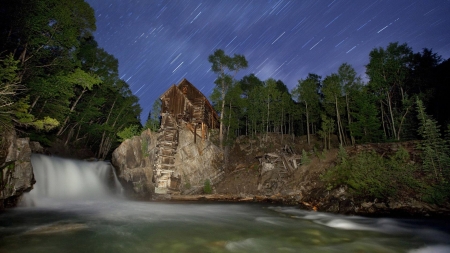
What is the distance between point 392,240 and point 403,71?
2957 centimetres

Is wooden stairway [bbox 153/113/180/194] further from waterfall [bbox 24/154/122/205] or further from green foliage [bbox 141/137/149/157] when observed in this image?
waterfall [bbox 24/154/122/205]

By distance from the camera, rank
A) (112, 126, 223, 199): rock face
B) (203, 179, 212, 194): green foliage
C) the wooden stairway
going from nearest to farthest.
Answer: the wooden stairway
(112, 126, 223, 199): rock face
(203, 179, 212, 194): green foliage

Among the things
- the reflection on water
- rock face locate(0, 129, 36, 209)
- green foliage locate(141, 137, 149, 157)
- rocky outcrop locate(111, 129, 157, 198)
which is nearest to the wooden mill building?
rocky outcrop locate(111, 129, 157, 198)

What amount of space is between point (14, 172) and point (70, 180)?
24.7ft

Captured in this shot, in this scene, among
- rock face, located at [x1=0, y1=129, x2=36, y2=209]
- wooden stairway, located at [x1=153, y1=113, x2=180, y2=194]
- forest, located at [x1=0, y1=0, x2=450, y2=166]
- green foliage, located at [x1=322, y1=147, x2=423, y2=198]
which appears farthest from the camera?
wooden stairway, located at [x1=153, y1=113, x2=180, y2=194]

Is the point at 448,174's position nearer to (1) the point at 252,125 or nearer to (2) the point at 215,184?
(2) the point at 215,184

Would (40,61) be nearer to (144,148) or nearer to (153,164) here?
(144,148)

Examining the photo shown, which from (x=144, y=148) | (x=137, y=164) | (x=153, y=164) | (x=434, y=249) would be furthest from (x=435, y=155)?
(x=137, y=164)

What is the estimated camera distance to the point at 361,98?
30.0m

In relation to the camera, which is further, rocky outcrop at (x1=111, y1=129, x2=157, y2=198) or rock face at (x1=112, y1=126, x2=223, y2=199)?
rock face at (x1=112, y1=126, x2=223, y2=199)

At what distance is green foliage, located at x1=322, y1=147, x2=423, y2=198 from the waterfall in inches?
852

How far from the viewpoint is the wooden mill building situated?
874 inches

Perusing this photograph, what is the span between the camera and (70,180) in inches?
755

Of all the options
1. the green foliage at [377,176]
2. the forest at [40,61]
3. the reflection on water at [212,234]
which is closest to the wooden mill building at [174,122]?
the forest at [40,61]
